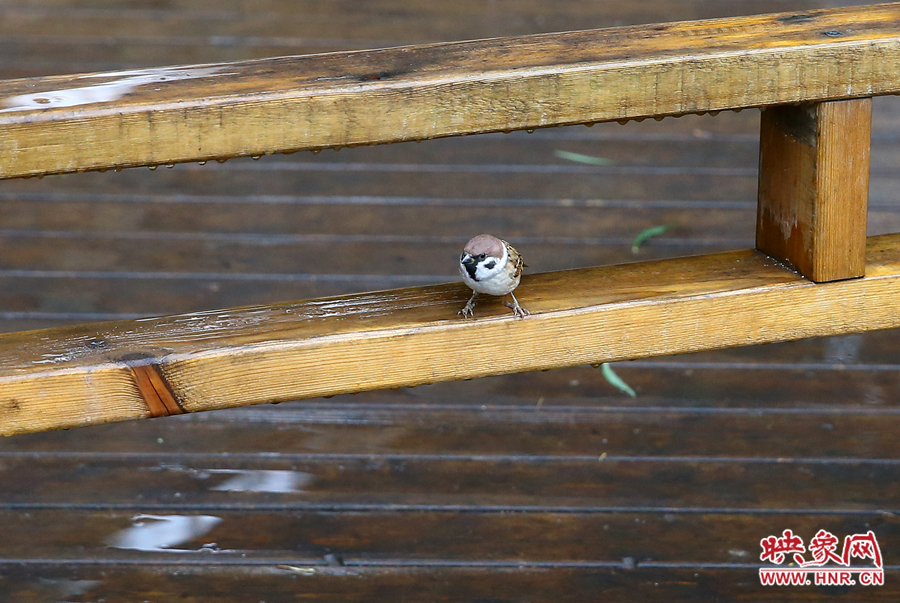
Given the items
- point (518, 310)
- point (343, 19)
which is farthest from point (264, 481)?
point (343, 19)

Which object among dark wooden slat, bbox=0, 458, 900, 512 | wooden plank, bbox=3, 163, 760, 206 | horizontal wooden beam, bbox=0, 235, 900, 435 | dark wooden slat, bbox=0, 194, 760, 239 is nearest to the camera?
horizontal wooden beam, bbox=0, 235, 900, 435

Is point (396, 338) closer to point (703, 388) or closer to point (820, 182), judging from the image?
point (820, 182)

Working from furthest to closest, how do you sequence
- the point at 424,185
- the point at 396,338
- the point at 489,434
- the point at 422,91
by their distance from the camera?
1. the point at 424,185
2. the point at 489,434
3. the point at 396,338
4. the point at 422,91

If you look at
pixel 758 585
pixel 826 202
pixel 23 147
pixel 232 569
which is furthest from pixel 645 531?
pixel 23 147

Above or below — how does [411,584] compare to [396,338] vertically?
below

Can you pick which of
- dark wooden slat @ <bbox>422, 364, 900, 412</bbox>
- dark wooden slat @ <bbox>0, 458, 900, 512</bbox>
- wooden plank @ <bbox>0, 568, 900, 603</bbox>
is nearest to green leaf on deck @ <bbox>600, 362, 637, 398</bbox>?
dark wooden slat @ <bbox>422, 364, 900, 412</bbox>

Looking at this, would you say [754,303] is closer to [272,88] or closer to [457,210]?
[272,88]

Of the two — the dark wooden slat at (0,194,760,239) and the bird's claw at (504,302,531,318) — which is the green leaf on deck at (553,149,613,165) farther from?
the bird's claw at (504,302,531,318)

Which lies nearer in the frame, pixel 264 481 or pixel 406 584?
pixel 406 584
